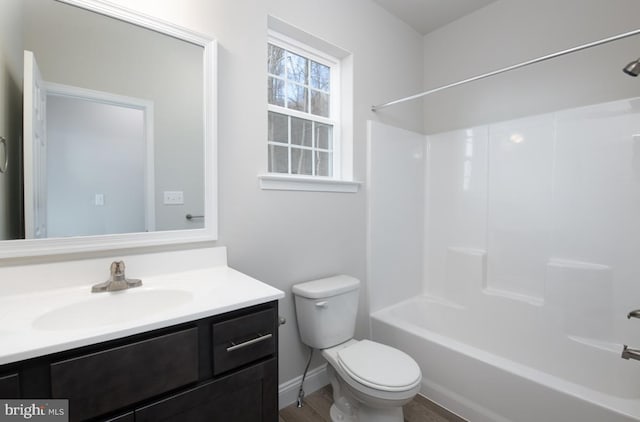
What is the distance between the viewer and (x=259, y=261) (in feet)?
5.45

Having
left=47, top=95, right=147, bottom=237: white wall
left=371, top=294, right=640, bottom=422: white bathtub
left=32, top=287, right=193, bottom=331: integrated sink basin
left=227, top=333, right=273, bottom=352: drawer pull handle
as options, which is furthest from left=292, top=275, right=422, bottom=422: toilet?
left=47, top=95, right=147, bottom=237: white wall

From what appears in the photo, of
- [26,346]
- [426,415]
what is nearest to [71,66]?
[26,346]

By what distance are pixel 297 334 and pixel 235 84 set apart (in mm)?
1478

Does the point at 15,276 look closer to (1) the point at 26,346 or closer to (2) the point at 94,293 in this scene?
(2) the point at 94,293

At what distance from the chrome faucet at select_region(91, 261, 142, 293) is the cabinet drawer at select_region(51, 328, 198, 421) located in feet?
1.44

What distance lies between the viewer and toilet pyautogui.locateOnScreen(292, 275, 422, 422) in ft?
4.49

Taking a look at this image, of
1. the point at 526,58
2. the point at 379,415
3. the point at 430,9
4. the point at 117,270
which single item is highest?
the point at 430,9

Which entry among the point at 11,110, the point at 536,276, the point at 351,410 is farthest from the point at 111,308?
the point at 536,276

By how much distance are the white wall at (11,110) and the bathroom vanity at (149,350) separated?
220 mm

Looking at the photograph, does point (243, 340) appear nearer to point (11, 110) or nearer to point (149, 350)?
point (149, 350)

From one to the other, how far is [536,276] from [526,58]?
5.19ft

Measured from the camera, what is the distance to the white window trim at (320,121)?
1726mm

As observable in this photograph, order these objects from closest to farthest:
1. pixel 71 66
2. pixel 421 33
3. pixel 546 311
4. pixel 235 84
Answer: pixel 71 66, pixel 235 84, pixel 546 311, pixel 421 33

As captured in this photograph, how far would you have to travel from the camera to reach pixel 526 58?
2.19 m
